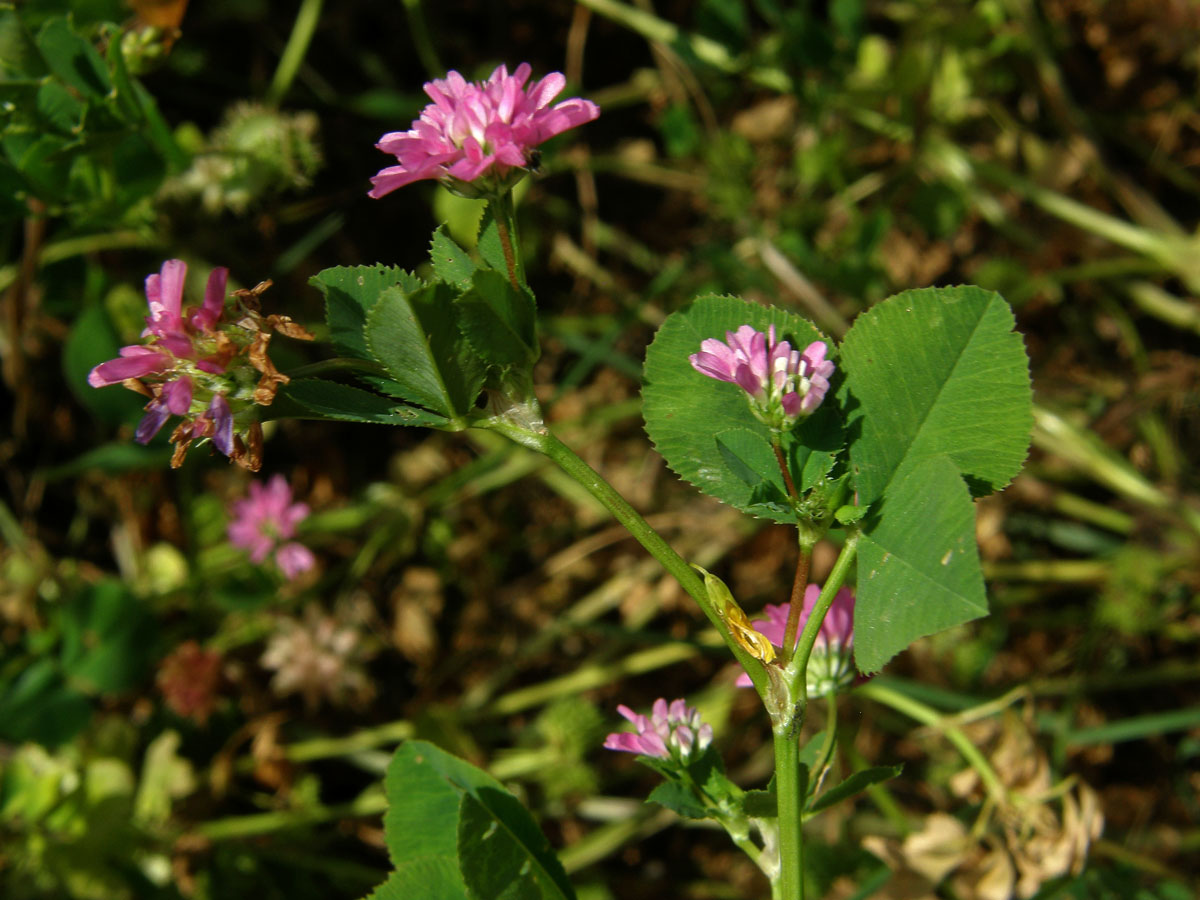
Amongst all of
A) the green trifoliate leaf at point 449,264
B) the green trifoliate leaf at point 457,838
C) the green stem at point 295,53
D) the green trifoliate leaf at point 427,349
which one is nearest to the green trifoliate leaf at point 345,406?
the green trifoliate leaf at point 427,349

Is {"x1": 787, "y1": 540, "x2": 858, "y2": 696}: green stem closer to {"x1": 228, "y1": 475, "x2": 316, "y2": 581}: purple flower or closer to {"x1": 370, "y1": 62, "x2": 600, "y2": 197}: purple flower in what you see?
{"x1": 370, "y1": 62, "x2": 600, "y2": 197}: purple flower

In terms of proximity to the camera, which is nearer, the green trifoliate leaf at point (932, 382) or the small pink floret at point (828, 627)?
the green trifoliate leaf at point (932, 382)

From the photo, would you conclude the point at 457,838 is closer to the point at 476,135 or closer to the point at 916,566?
the point at 916,566

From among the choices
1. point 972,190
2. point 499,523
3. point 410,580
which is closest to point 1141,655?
point 972,190

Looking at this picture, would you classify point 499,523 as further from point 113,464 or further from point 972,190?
point 972,190

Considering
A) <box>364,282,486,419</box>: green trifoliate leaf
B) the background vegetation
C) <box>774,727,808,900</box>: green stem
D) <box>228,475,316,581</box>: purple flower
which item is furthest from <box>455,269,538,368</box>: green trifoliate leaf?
<box>228,475,316,581</box>: purple flower

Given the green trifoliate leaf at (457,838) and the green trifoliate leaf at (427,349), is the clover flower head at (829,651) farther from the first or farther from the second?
the green trifoliate leaf at (427,349)
